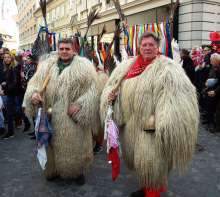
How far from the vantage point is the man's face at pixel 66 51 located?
314 centimetres

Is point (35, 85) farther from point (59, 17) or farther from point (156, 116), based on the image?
point (59, 17)

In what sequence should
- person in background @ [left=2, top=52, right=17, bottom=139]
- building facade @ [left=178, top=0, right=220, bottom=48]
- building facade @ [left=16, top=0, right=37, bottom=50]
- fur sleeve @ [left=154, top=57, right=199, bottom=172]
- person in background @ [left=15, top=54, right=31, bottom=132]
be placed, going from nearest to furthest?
fur sleeve @ [left=154, top=57, right=199, bottom=172] < person in background @ [left=2, top=52, right=17, bottom=139] < person in background @ [left=15, top=54, right=31, bottom=132] < building facade @ [left=178, top=0, right=220, bottom=48] < building facade @ [left=16, top=0, right=37, bottom=50]

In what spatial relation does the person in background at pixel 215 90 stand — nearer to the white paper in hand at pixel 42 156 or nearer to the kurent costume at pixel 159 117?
the kurent costume at pixel 159 117

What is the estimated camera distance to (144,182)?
8.59 ft

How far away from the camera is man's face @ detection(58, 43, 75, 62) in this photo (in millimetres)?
3141

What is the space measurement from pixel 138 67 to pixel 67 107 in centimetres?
94

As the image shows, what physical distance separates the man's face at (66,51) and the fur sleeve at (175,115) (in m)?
1.13

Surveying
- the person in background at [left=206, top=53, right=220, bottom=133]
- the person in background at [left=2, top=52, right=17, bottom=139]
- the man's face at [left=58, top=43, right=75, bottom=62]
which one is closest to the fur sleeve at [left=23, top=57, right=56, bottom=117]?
the man's face at [left=58, top=43, right=75, bottom=62]

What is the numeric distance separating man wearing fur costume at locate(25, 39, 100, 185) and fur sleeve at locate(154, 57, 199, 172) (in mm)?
926

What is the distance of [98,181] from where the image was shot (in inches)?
137

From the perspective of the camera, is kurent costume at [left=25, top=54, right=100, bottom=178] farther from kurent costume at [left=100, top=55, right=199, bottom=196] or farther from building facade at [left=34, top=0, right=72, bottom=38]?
building facade at [left=34, top=0, right=72, bottom=38]

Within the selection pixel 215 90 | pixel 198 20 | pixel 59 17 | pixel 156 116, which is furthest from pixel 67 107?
pixel 59 17

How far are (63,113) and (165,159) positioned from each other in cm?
122

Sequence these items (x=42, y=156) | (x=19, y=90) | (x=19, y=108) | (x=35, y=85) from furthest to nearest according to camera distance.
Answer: (x=19, y=108) → (x=19, y=90) → (x=35, y=85) → (x=42, y=156)
